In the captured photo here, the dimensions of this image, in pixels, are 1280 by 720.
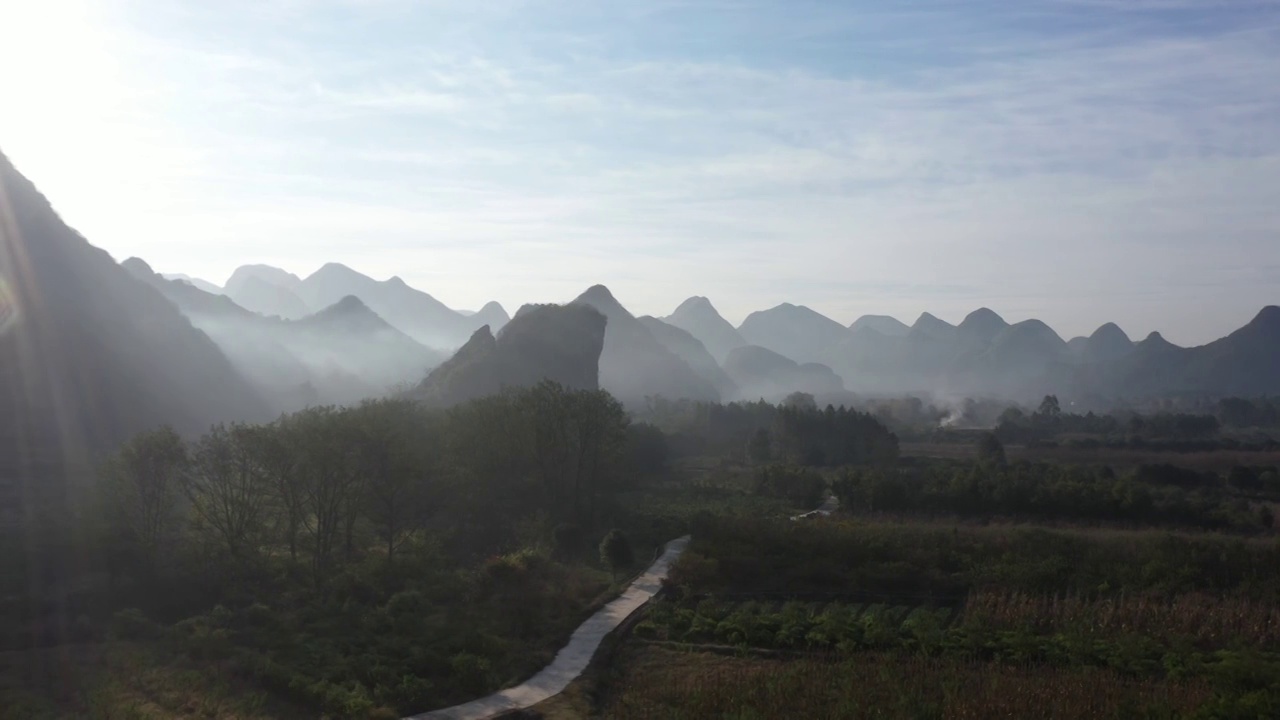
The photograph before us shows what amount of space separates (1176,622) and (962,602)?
4294 millimetres

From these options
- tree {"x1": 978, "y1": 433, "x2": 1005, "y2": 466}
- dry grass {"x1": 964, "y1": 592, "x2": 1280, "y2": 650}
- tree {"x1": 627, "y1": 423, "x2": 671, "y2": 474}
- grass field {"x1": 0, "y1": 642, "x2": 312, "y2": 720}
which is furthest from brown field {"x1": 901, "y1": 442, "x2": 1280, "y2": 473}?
grass field {"x1": 0, "y1": 642, "x2": 312, "y2": 720}

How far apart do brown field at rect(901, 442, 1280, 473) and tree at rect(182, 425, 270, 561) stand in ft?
135

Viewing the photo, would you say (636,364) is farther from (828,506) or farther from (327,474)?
(327,474)

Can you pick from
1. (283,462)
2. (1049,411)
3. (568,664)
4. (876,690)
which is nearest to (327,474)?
(283,462)

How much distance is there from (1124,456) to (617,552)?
47998mm

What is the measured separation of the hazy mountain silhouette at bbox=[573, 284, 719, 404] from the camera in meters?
150

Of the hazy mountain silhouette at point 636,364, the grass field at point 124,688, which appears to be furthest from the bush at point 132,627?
the hazy mountain silhouette at point 636,364

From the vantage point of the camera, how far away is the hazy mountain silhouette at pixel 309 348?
302 feet

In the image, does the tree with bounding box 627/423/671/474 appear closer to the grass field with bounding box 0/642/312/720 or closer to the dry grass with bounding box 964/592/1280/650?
the dry grass with bounding box 964/592/1280/650

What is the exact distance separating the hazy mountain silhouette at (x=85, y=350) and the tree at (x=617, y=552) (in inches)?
1020

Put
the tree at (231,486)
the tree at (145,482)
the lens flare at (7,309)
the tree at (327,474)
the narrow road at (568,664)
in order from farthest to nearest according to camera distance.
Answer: the lens flare at (7,309)
the tree at (327,474)
the tree at (145,482)
the tree at (231,486)
the narrow road at (568,664)

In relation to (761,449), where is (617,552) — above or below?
above

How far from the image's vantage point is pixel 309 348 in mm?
121188

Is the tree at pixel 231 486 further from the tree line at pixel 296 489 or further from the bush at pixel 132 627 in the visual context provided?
the bush at pixel 132 627
